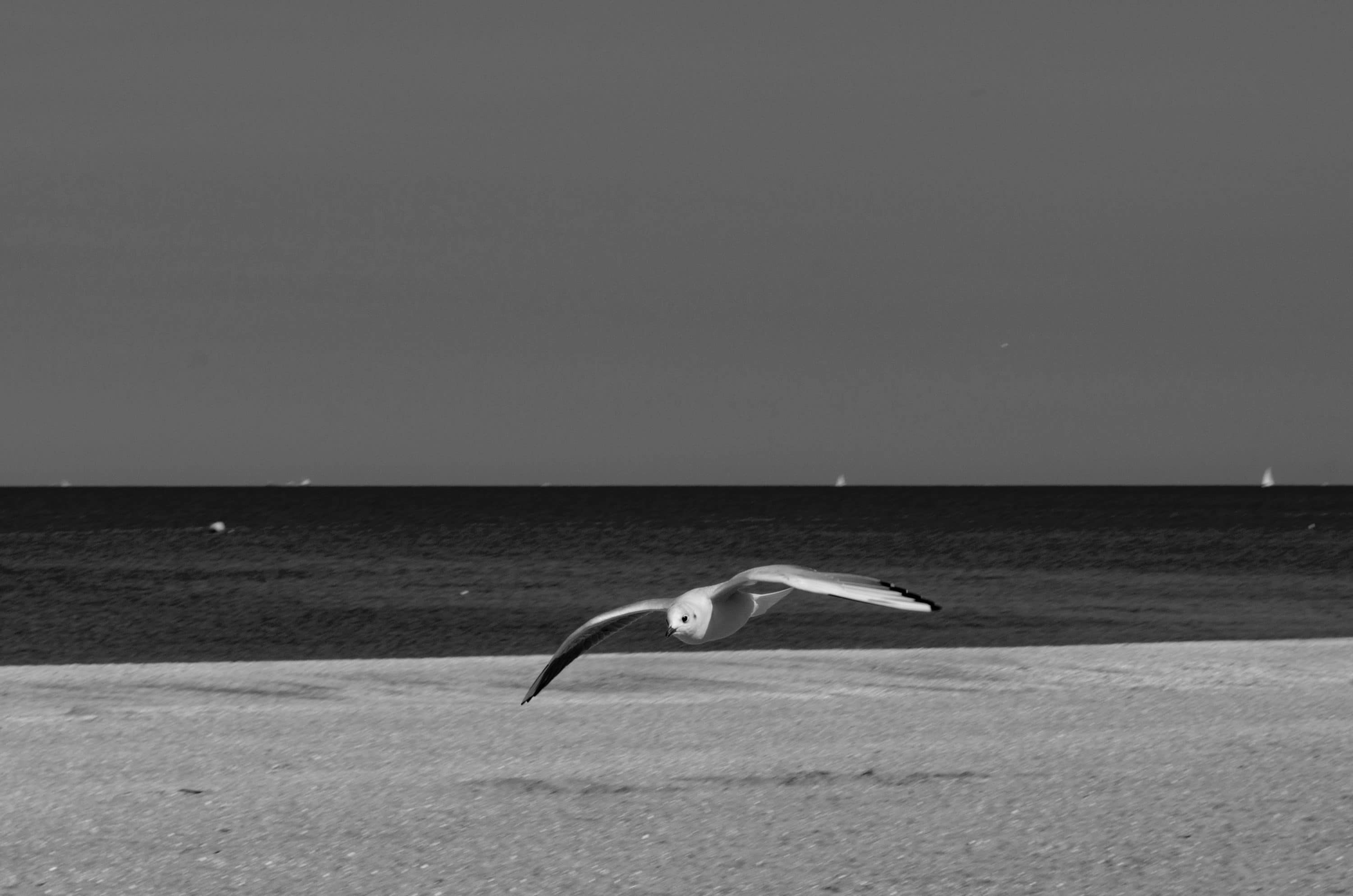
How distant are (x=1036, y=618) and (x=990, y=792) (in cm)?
3653

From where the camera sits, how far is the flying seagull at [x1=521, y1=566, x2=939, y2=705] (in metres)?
3.28

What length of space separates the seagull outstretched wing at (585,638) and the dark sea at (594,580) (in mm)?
545

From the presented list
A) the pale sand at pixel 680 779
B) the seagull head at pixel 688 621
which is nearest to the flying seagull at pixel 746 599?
the seagull head at pixel 688 621

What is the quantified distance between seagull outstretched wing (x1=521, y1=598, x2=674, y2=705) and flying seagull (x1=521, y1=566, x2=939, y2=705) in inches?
1.4

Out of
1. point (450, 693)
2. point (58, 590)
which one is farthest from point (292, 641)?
point (450, 693)

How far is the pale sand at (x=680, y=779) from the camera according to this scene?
832 cm

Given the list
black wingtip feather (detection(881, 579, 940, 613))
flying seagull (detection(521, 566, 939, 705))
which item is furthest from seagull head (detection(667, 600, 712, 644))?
black wingtip feather (detection(881, 579, 940, 613))

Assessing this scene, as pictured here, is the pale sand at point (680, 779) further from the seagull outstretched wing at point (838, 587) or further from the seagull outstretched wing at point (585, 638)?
the seagull outstretched wing at point (838, 587)

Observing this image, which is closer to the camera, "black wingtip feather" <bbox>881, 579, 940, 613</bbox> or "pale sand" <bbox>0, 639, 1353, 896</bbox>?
"black wingtip feather" <bbox>881, 579, 940, 613</bbox>

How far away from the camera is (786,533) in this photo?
109938mm

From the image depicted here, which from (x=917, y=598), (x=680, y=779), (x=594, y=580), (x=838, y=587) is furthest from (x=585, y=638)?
(x=594, y=580)

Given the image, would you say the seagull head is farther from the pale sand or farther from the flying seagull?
the pale sand

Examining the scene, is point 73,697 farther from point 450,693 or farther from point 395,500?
point 395,500

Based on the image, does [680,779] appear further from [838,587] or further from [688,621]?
[838,587]
